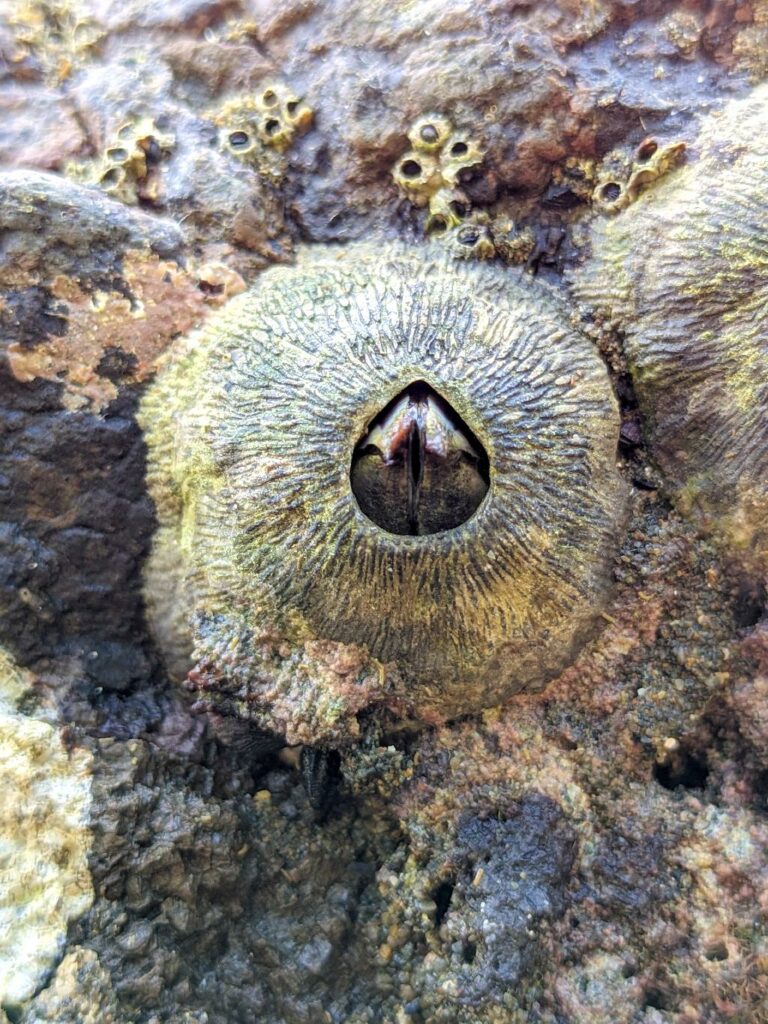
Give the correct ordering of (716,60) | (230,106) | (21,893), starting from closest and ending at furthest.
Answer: (21,893) → (716,60) → (230,106)

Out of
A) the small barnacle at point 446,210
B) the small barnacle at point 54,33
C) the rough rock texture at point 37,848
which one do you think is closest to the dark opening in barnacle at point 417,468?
the small barnacle at point 446,210

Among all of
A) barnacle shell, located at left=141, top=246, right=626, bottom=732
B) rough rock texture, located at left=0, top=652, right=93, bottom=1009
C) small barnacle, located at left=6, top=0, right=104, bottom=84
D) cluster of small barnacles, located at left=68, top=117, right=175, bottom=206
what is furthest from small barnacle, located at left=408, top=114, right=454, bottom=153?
rough rock texture, located at left=0, top=652, right=93, bottom=1009

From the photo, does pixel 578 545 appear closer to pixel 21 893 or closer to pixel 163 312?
pixel 163 312

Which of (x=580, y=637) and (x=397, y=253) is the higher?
(x=397, y=253)

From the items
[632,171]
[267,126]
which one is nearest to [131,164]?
[267,126]

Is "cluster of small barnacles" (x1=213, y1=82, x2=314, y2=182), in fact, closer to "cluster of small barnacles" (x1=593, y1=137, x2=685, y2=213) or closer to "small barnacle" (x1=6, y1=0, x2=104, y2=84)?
"small barnacle" (x1=6, y1=0, x2=104, y2=84)

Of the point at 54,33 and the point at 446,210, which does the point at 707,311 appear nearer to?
the point at 446,210

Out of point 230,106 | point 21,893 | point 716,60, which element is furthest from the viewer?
point 230,106

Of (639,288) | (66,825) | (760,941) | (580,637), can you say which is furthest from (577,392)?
(66,825)
